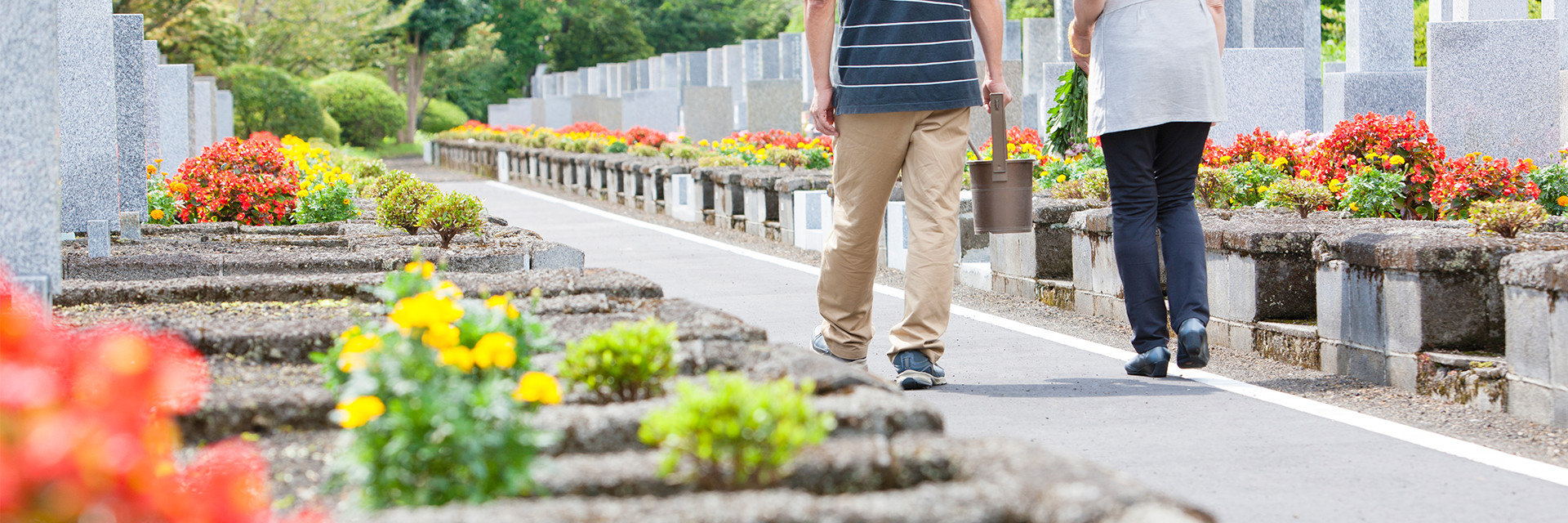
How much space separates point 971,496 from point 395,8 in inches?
2264

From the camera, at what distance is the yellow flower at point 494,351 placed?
2.78 metres

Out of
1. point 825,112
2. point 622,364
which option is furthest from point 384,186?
point 622,364

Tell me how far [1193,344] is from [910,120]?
4.10 feet

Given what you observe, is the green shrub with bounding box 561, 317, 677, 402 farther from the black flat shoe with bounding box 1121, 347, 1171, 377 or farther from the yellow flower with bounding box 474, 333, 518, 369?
the black flat shoe with bounding box 1121, 347, 1171, 377

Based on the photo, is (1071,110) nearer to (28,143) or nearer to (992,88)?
(992,88)

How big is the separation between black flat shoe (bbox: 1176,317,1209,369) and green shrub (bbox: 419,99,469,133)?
5894 cm

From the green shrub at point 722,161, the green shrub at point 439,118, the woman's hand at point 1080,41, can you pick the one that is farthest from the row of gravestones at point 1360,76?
the green shrub at point 439,118

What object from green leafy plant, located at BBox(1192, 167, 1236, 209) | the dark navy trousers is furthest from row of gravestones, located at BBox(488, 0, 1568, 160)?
the dark navy trousers

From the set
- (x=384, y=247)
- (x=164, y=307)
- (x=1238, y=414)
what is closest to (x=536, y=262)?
(x=384, y=247)

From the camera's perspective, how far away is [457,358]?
270cm

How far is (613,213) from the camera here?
58.7 ft

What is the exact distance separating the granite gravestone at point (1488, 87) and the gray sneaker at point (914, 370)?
535cm

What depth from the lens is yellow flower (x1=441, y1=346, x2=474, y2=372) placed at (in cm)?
269

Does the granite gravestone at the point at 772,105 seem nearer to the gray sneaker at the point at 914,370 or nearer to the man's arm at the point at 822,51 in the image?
the man's arm at the point at 822,51
